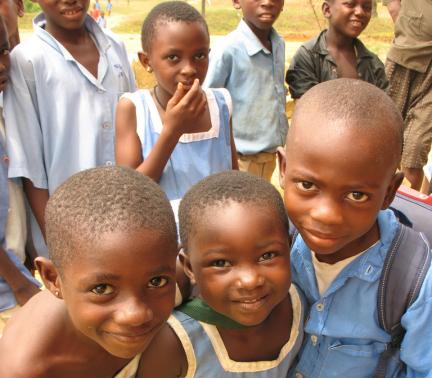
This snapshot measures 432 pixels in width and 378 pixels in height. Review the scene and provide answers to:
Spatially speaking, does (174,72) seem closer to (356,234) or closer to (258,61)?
(356,234)

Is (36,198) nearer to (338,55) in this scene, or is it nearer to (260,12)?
(260,12)

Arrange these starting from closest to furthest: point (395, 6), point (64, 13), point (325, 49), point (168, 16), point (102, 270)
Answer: point (102, 270)
point (168, 16)
point (64, 13)
point (325, 49)
point (395, 6)

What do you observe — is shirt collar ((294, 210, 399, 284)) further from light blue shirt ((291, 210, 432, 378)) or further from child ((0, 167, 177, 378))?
child ((0, 167, 177, 378))

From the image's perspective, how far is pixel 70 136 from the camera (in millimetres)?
2162

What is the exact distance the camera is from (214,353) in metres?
1.43

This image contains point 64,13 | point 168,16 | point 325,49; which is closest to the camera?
point 168,16

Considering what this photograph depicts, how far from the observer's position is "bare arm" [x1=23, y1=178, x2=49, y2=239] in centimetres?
210

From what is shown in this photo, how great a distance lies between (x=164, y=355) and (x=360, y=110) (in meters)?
0.81

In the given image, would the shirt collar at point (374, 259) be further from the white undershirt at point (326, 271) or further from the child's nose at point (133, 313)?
the child's nose at point (133, 313)

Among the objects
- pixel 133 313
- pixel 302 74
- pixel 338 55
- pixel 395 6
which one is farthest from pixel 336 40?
pixel 133 313

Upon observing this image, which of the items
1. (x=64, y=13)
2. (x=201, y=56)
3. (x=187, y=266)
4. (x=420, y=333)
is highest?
(x=64, y=13)

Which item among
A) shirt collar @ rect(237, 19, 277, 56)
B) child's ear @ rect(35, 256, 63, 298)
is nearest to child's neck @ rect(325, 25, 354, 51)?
shirt collar @ rect(237, 19, 277, 56)

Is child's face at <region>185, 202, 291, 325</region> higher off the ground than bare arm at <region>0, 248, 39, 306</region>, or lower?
higher

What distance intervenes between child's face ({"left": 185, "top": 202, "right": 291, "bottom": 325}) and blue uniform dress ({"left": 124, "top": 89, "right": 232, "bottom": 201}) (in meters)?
0.68
